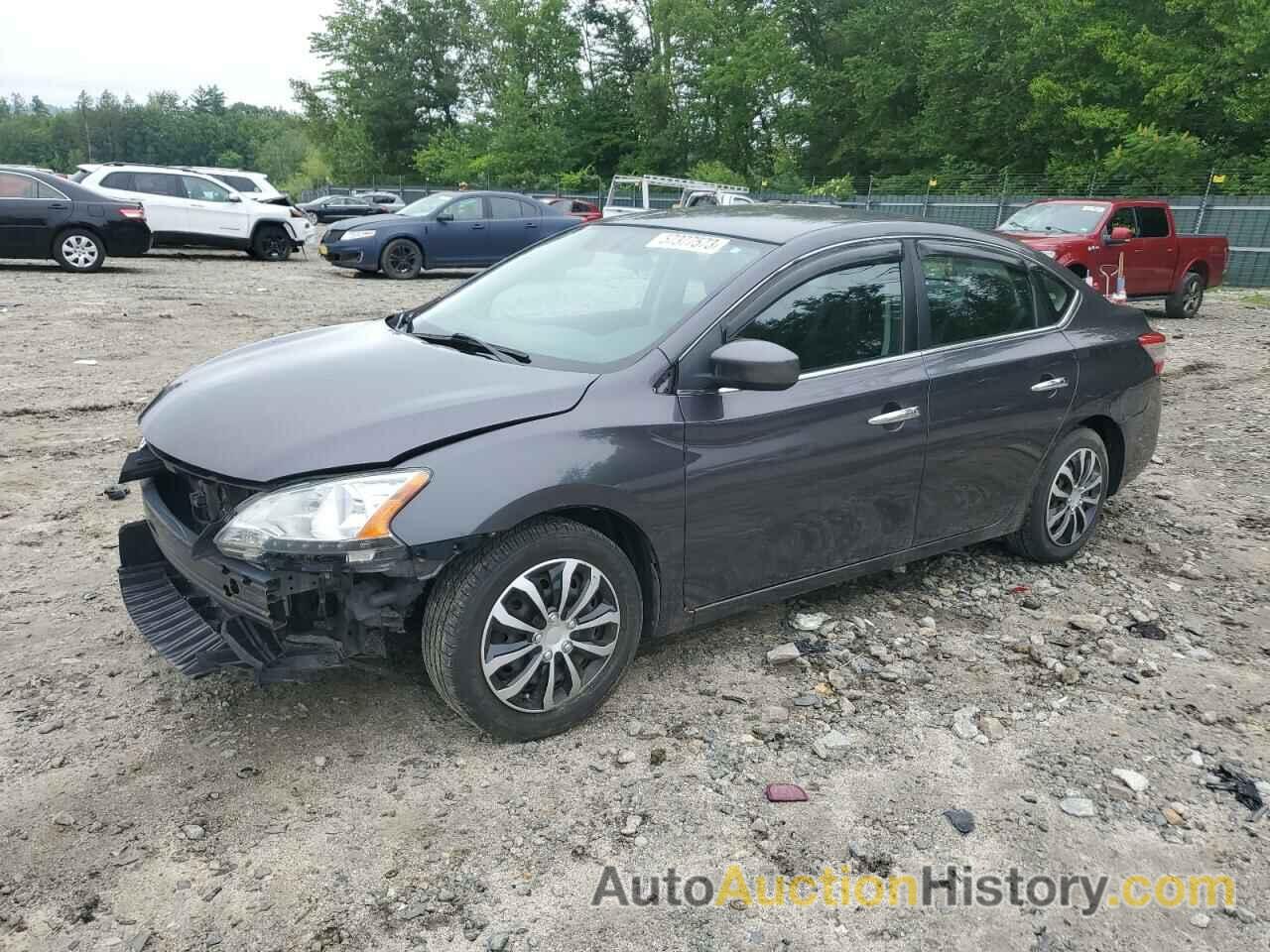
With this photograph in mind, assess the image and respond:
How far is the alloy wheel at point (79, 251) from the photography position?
47.5ft

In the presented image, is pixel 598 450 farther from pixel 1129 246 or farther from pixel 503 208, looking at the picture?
pixel 503 208

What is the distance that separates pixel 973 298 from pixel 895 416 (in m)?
0.84

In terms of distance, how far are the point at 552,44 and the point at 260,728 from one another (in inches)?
2319

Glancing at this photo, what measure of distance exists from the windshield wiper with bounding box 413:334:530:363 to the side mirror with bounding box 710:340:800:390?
0.69 m

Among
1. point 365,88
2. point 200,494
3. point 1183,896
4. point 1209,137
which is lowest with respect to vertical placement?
point 1183,896

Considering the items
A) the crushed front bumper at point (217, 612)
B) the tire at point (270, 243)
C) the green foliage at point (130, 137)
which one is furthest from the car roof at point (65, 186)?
the green foliage at point (130, 137)

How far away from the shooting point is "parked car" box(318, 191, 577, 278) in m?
15.9

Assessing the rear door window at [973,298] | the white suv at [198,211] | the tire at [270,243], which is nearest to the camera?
the rear door window at [973,298]

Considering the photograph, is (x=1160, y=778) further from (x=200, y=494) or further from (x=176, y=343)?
(x=176, y=343)

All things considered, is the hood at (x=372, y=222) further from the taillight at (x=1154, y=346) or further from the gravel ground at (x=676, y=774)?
the taillight at (x=1154, y=346)

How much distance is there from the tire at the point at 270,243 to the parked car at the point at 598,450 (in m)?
16.2

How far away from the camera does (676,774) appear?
2.95 metres

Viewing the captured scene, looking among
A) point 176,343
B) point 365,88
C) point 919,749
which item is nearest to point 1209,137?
point 176,343

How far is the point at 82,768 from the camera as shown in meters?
2.84
